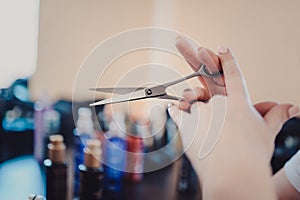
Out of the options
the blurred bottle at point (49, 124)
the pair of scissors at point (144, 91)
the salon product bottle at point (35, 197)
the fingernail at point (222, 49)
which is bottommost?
the salon product bottle at point (35, 197)

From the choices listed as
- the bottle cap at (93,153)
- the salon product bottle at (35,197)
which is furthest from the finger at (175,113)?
the salon product bottle at (35,197)

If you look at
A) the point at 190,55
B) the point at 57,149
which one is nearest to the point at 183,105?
the point at 190,55

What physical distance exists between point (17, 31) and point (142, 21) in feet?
1.21

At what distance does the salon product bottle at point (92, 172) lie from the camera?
3.12 ft

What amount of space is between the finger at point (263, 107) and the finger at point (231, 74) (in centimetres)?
4

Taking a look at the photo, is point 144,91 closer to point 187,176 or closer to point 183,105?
point 183,105

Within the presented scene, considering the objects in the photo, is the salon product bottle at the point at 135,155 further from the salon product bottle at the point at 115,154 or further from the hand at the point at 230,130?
the hand at the point at 230,130

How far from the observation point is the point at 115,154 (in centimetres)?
94

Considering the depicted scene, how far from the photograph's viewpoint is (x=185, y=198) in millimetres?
928

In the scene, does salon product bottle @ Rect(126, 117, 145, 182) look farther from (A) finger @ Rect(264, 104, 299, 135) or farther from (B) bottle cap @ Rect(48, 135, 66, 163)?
(A) finger @ Rect(264, 104, 299, 135)

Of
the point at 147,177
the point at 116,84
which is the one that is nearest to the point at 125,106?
the point at 116,84

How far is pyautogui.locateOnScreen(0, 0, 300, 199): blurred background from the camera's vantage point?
90cm

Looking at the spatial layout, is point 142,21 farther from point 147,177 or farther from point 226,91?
point 147,177

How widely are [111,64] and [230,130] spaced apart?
36 centimetres
